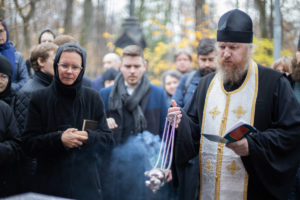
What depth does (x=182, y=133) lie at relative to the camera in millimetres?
3484

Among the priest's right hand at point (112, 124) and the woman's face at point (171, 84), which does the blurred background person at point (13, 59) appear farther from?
the woman's face at point (171, 84)

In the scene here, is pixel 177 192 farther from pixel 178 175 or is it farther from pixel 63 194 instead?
pixel 63 194

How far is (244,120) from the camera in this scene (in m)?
3.34

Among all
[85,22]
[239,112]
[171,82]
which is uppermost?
[85,22]

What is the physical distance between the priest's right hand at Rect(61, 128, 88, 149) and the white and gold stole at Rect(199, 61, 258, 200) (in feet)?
3.69

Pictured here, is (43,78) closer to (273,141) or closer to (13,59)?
(13,59)

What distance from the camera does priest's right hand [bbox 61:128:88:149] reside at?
3486 mm

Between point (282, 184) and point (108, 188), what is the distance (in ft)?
6.64

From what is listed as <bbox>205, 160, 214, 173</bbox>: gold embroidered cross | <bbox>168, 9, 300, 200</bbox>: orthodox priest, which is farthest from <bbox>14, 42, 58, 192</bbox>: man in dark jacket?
<bbox>205, 160, 214, 173</bbox>: gold embroidered cross

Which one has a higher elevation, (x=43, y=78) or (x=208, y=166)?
(x=43, y=78)

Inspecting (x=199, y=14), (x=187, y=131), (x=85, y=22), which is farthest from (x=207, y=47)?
(x=85, y=22)

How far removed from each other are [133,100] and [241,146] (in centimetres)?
212

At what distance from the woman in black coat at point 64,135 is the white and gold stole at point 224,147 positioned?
105cm

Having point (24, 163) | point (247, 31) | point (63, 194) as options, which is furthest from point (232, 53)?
point (24, 163)
